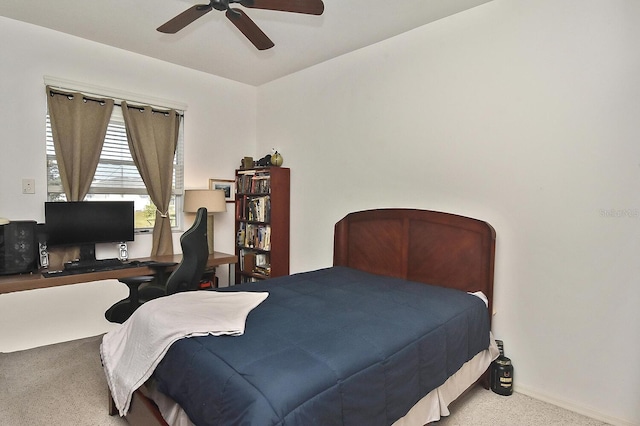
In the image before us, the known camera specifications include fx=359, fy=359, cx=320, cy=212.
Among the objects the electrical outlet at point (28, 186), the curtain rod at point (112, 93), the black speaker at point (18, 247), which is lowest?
the black speaker at point (18, 247)

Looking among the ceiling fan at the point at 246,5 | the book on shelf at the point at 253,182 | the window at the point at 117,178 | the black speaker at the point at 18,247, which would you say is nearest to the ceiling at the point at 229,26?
the ceiling fan at the point at 246,5

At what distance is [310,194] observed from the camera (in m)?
3.92

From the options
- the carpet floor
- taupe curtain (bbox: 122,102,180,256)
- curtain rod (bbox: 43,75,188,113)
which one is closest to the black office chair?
the carpet floor

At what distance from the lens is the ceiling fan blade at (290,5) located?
2.03 metres

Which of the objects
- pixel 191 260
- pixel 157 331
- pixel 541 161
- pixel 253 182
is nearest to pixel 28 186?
pixel 191 260

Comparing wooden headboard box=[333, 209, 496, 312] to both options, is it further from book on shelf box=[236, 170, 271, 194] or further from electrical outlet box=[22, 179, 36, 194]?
electrical outlet box=[22, 179, 36, 194]

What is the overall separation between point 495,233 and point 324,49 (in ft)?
7.51

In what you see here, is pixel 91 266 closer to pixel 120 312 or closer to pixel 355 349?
pixel 120 312

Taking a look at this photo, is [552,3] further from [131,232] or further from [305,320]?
[131,232]

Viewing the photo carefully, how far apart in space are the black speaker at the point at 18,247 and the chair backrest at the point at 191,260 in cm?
130

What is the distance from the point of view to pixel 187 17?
2.22 m

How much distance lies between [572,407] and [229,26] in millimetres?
3719

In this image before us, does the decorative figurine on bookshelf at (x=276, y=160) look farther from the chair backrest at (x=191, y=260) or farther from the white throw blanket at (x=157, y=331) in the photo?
the white throw blanket at (x=157, y=331)

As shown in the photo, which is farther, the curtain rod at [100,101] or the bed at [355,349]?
the curtain rod at [100,101]
